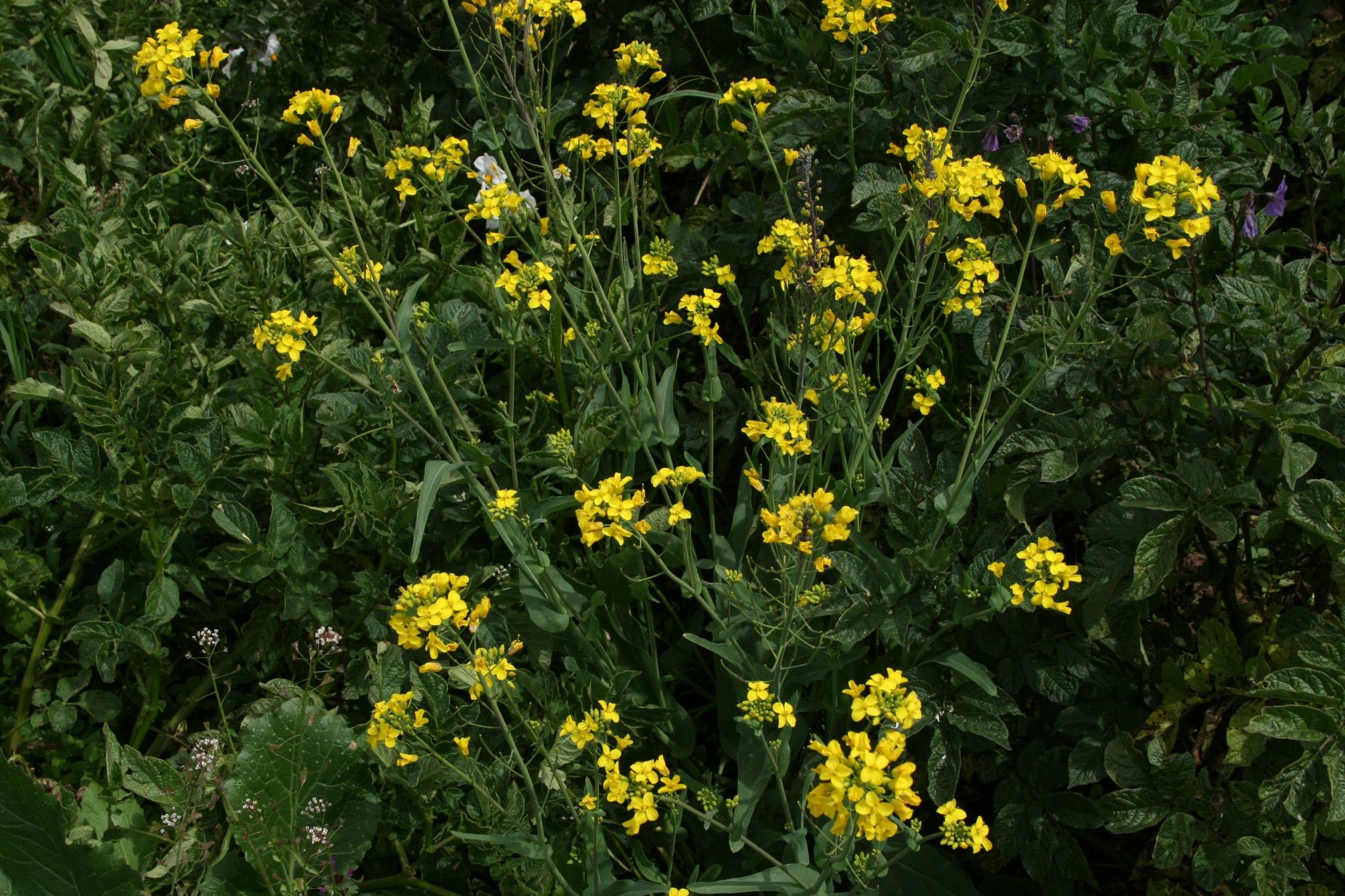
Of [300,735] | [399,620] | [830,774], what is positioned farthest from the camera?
[300,735]

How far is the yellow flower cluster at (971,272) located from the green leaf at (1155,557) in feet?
1.91

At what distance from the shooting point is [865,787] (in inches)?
58.6

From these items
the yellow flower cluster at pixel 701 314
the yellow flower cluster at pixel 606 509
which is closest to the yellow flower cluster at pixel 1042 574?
the yellow flower cluster at pixel 606 509

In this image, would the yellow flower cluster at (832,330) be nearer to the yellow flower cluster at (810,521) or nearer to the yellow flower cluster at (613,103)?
the yellow flower cluster at (810,521)

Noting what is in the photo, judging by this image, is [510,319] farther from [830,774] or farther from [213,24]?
[213,24]

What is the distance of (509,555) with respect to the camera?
261 cm

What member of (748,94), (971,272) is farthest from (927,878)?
(748,94)

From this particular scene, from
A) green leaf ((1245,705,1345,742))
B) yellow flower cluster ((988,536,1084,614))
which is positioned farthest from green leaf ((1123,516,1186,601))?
green leaf ((1245,705,1345,742))

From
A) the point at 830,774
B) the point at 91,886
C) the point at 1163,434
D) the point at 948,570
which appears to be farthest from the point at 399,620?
the point at 1163,434

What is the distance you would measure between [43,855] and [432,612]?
3.42ft

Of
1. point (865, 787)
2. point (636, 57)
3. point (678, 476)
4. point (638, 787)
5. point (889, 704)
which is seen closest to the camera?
point (865, 787)

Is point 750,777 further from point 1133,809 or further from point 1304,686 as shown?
point 1304,686

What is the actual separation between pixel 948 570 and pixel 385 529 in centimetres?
117

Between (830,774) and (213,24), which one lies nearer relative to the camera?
(830,774)
